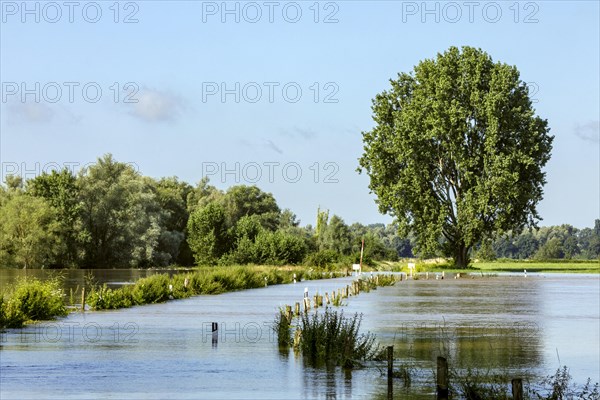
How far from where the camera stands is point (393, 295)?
6234 cm

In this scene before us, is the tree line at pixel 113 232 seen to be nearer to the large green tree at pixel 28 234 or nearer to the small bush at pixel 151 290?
the large green tree at pixel 28 234

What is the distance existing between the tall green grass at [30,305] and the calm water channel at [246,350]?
859 millimetres

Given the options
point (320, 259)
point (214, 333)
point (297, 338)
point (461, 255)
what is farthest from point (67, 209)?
point (297, 338)

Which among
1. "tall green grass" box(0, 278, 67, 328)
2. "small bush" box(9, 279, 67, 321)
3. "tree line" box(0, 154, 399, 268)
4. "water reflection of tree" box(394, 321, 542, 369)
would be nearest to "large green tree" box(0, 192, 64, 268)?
"tree line" box(0, 154, 399, 268)

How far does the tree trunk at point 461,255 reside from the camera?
108881 millimetres

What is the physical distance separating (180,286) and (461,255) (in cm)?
5309

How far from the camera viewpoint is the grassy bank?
48.3m

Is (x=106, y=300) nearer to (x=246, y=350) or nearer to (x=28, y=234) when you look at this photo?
(x=246, y=350)

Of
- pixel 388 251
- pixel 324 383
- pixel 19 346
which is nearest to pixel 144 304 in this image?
pixel 19 346

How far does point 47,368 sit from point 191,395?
216 inches

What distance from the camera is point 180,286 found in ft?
203

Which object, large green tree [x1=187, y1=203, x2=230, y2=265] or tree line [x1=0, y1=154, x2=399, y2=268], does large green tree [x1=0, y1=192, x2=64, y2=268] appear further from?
large green tree [x1=187, y1=203, x2=230, y2=265]

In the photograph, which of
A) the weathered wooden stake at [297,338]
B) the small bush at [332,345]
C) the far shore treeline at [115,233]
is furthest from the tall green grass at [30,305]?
the far shore treeline at [115,233]

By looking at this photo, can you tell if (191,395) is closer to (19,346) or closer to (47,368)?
(47,368)
